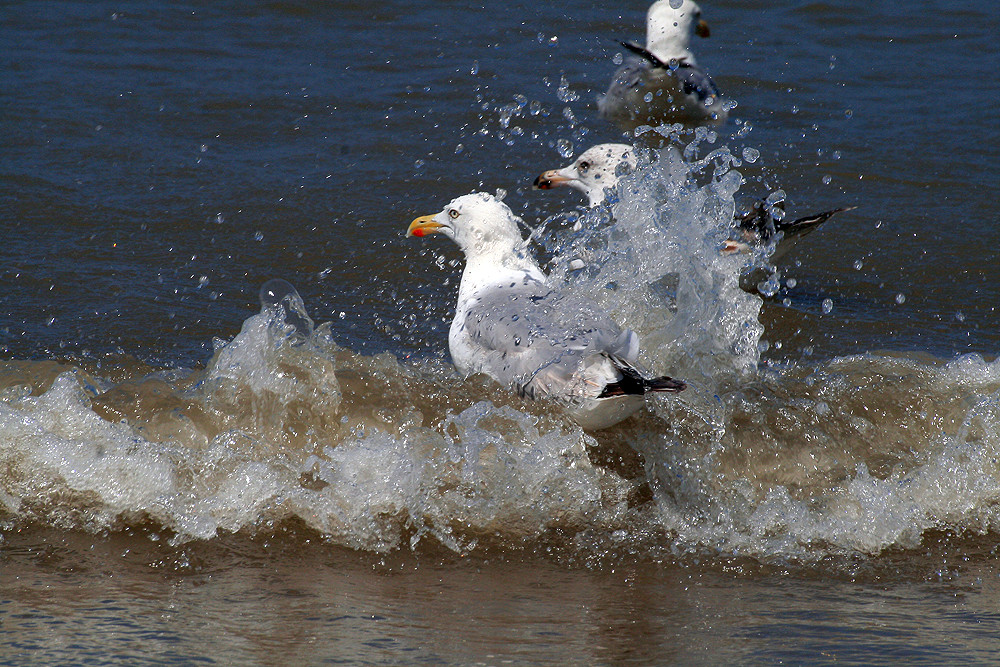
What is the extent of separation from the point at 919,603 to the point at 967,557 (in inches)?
20.5

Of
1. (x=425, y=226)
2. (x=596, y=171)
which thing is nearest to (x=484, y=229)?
(x=425, y=226)

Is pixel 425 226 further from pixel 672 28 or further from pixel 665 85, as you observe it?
pixel 672 28

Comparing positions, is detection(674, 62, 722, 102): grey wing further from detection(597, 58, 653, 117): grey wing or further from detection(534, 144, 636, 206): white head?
detection(534, 144, 636, 206): white head

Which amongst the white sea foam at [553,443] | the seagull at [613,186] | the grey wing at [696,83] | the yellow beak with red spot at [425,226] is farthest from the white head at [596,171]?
the grey wing at [696,83]

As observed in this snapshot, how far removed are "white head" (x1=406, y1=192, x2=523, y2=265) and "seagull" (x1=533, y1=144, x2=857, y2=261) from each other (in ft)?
3.70

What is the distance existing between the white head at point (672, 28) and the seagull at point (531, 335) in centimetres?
564

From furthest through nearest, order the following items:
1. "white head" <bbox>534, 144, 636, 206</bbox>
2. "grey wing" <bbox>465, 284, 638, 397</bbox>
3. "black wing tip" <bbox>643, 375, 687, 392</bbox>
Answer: "white head" <bbox>534, 144, 636, 206</bbox> < "grey wing" <bbox>465, 284, 638, 397</bbox> < "black wing tip" <bbox>643, 375, 687, 392</bbox>

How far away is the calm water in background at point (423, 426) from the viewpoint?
116 inches

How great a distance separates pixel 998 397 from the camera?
4.20 m

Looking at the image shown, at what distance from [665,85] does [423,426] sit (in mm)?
6499

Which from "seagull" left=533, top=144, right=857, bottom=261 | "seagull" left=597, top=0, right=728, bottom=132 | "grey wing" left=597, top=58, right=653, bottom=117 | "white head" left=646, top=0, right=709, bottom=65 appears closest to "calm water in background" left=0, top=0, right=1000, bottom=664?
"seagull" left=533, top=144, right=857, bottom=261

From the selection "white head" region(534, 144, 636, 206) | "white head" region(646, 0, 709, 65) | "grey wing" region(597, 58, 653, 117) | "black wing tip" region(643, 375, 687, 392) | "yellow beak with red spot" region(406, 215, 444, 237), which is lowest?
Result: "black wing tip" region(643, 375, 687, 392)

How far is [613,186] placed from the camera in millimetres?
6156

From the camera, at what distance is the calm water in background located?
2947 millimetres
